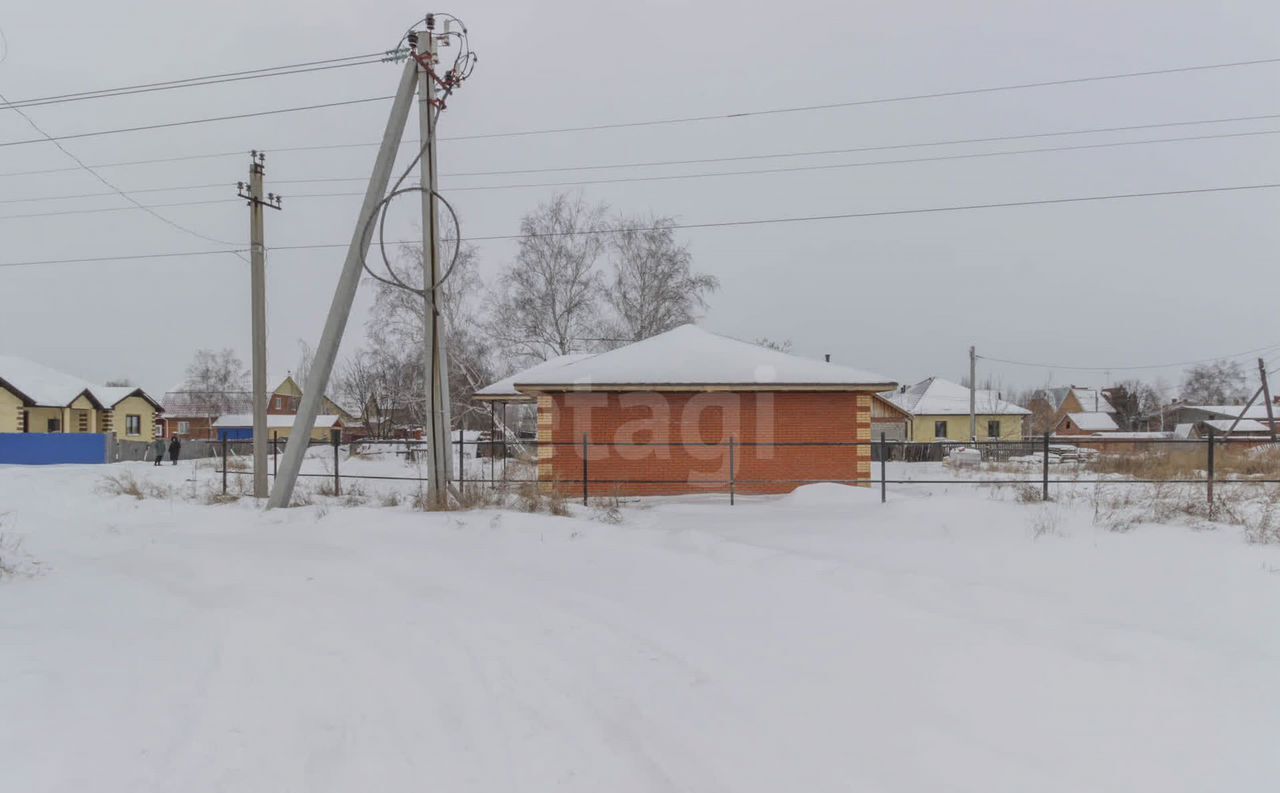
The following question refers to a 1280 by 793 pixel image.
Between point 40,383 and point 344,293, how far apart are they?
39992 mm

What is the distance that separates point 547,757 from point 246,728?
5.05 feet

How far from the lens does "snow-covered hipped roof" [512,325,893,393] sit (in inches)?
587

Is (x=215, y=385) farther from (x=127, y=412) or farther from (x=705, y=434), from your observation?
(x=705, y=434)

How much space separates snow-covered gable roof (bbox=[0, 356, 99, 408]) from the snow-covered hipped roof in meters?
35.9

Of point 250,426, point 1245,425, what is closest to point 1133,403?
point 1245,425

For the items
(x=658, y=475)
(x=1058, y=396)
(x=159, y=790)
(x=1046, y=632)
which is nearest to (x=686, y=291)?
(x=658, y=475)

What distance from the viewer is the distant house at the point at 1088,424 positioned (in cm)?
7019

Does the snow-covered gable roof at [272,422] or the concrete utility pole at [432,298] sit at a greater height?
the concrete utility pole at [432,298]

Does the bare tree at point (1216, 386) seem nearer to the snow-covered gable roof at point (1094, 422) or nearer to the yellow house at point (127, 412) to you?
the snow-covered gable roof at point (1094, 422)

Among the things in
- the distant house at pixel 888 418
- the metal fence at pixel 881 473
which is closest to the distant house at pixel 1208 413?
the distant house at pixel 888 418

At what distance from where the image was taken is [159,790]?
3012 mm

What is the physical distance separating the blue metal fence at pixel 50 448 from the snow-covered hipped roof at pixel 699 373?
27418mm

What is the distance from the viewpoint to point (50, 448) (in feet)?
106

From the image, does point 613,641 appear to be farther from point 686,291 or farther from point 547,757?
point 686,291
